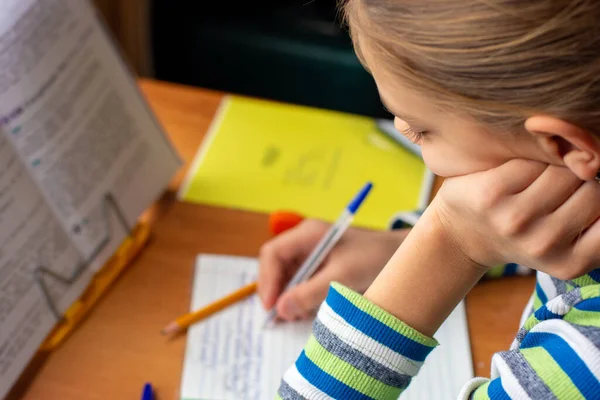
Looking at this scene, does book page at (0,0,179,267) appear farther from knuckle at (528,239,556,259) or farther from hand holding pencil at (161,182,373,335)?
knuckle at (528,239,556,259)

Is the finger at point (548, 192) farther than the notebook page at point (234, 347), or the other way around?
the notebook page at point (234, 347)

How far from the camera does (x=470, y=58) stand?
0.37m

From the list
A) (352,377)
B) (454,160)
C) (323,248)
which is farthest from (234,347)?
(454,160)

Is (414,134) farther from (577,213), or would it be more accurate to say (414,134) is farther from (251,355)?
(251,355)

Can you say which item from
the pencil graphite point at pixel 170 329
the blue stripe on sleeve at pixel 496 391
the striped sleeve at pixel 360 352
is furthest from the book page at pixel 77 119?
the blue stripe on sleeve at pixel 496 391

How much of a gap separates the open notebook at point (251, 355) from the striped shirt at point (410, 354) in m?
0.15

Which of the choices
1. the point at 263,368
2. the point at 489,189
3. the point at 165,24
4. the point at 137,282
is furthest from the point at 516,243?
the point at 165,24

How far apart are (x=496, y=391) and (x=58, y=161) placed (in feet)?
1.61

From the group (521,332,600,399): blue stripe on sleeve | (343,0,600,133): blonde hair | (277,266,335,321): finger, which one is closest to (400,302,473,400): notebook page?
(277,266,335,321): finger

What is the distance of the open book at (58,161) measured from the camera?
669 millimetres

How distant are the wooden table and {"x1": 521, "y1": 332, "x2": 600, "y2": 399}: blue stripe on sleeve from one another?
9.5 inches

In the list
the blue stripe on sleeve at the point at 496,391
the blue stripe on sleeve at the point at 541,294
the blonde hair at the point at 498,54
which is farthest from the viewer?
the blue stripe on sleeve at the point at 541,294

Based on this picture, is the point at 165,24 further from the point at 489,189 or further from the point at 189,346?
the point at 489,189

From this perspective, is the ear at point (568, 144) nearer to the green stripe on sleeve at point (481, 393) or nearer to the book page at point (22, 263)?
the green stripe on sleeve at point (481, 393)
